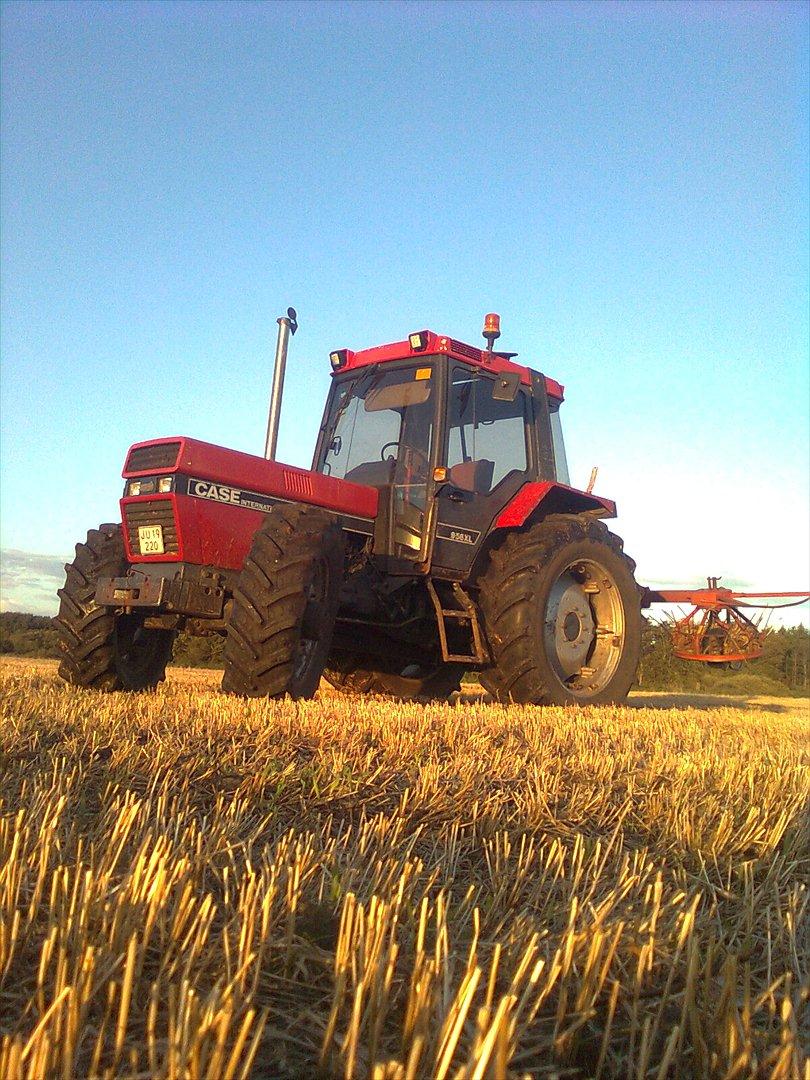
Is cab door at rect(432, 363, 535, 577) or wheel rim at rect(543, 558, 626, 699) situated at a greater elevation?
cab door at rect(432, 363, 535, 577)

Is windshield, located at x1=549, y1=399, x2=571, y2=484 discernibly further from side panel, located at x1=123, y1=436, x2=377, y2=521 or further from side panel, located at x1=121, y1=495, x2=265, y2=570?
side panel, located at x1=121, y1=495, x2=265, y2=570

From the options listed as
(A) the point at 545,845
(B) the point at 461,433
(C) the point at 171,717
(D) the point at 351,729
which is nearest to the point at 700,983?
(A) the point at 545,845

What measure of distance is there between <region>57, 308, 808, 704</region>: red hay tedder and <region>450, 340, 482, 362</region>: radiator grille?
1 centimetres

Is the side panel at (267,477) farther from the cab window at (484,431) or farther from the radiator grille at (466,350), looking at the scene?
the radiator grille at (466,350)

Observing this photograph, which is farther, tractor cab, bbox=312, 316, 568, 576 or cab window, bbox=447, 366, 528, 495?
cab window, bbox=447, 366, 528, 495

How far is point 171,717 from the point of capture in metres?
3.89

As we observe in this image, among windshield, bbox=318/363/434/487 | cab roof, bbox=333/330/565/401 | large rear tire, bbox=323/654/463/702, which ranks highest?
cab roof, bbox=333/330/565/401

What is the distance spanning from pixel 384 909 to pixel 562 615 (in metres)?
5.78

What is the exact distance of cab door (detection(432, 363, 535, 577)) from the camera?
260 inches

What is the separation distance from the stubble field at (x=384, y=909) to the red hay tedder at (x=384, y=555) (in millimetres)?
1750

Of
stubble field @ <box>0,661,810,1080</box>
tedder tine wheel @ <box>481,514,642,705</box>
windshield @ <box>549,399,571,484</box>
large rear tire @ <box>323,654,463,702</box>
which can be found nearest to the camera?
stubble field @ <box>0,661,810,1080</box>

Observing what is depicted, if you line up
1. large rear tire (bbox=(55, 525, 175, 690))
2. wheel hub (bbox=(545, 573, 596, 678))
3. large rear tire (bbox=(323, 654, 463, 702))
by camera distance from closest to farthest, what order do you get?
1. large rear tire (bbox=(55, 525, 175, 690))
2. wheel hub (bbox=(545, 573, 596, 678))
3. large rear tire (bbox=(323, 654, 463, 702))

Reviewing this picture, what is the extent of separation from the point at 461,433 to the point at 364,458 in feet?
2.52

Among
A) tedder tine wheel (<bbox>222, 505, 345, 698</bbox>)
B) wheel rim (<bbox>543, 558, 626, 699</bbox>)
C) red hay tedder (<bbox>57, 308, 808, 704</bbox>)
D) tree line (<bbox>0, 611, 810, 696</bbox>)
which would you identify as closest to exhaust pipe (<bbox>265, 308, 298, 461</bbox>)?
red hay tedder (<bbox>57, 308, 808, 704</bbox>)
